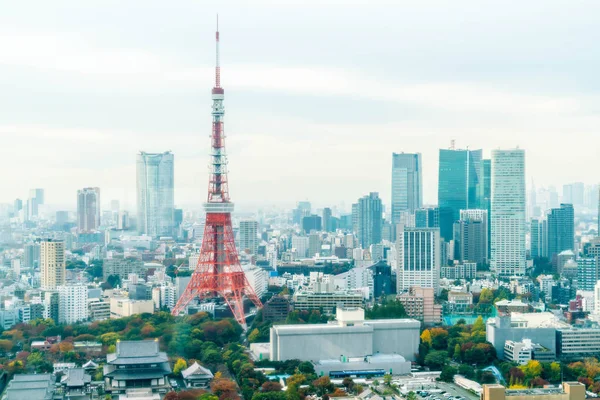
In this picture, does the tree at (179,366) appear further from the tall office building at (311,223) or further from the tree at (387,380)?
the tall office building at (311,223)

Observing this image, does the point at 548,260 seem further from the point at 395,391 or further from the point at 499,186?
the point at 395,391

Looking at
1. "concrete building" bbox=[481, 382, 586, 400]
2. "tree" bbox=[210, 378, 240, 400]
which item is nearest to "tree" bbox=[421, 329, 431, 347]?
"tree" bbox=[210, 378, 240, 400]

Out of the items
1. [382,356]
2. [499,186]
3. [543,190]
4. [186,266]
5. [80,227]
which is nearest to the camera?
[382,356]

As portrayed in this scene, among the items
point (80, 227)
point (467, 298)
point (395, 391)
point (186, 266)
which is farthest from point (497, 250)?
point (395, 391)

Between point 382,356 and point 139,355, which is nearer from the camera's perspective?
point 139,355

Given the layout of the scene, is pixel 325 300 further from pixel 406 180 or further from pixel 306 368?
pixel 406 180

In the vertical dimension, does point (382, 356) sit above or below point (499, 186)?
below

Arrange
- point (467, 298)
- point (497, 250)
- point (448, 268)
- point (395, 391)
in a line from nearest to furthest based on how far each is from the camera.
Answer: point (395, 391) → point (467, 298) → point (448, 268) → point (497, 250)
